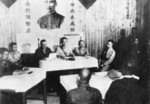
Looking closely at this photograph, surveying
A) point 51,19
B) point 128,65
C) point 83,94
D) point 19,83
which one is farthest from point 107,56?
point 83,94

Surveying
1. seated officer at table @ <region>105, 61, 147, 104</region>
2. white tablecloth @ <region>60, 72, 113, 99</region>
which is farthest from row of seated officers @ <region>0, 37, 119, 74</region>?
seated officer at table @ <region>105, 61, 147, 104</region>

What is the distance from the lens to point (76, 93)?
1.95 meters

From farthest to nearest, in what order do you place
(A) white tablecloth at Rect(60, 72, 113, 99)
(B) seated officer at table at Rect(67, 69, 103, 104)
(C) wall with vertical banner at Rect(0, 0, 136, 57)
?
(C) wall with vertical banner at Rect(0, 0, 136, 57), (A) white tablecloth at Rect(60, 72, 113, 99), (B) seated officer at table at Rect(67, 69, 103, 104)

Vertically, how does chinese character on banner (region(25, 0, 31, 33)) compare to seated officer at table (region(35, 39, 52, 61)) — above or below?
above

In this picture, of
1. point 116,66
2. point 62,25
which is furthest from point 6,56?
point 116,66

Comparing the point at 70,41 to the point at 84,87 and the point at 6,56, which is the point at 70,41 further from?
the point at 84,87

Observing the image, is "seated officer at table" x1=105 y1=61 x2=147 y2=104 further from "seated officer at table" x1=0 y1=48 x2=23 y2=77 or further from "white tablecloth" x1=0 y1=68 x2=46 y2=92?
"seated officer at table" x1=0 y1=48 x2=23 y2=77

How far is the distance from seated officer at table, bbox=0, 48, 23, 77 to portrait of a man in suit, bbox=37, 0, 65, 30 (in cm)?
57

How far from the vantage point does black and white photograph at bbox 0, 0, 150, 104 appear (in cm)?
271

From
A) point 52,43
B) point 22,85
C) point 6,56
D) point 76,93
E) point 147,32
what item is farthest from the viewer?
point 147,32

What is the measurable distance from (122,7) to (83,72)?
1550mm

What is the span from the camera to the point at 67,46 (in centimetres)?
322

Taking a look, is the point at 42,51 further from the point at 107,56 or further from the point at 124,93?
the point at 124,93

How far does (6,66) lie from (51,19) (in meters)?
0.82
